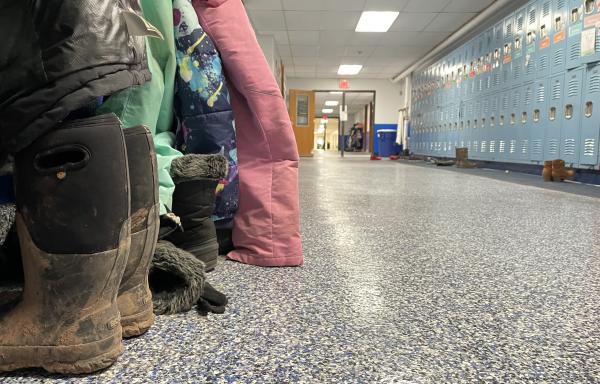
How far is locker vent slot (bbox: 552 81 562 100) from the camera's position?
4.07 m

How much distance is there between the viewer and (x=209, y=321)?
68 centimetres

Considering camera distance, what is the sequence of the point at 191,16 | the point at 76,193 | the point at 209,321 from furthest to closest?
1. the point at 191,16
2. the point at 209,321
3. the point at 76,193

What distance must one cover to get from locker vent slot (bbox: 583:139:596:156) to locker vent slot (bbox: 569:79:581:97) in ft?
1.59

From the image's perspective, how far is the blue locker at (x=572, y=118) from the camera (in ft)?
12.4

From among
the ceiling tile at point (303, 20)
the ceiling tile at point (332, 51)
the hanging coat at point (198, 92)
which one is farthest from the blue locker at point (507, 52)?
the hanging coat at point (198, 92)

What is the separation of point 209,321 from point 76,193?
316mm

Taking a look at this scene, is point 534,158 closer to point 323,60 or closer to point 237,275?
point 237,275

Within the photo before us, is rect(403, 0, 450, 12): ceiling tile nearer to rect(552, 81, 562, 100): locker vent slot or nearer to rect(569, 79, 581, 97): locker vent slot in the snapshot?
rect(552, 81, 562, 100): locker vent slot

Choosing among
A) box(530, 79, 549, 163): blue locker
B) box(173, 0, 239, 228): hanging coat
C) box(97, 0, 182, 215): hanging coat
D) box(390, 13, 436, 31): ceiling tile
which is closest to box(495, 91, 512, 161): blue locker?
box(530, 79, 549, 163): blue locker

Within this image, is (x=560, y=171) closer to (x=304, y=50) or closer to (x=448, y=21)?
(x=448, y=21)

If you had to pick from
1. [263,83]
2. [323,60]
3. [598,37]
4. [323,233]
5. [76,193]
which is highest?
[323,60]

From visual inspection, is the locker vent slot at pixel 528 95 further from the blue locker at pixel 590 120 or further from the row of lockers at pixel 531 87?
the blue locker at pixel 590 120

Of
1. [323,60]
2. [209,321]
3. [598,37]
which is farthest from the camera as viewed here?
[323,60]

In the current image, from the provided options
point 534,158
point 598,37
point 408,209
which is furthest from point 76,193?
point 534,158
